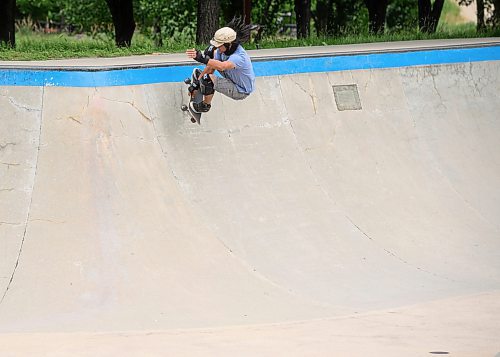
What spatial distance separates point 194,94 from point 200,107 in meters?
0.17

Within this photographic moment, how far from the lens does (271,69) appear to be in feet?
42.0

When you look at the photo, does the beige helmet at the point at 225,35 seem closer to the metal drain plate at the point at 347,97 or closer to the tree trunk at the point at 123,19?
the metal drain plate at the point at 347,97

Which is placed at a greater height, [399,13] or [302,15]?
[302,15]

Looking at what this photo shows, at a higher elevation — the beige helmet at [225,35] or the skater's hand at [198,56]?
the beige helmet at [225,35]

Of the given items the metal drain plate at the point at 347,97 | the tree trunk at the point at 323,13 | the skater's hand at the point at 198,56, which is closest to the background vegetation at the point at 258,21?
the tree trunk at the point at 323,13

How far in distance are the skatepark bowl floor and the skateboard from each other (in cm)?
9

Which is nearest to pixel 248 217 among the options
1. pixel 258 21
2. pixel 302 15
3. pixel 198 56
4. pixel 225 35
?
pixel 198 56

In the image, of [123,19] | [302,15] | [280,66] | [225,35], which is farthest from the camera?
[302,15]

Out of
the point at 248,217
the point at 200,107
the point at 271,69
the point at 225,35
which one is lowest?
the point at 248,217

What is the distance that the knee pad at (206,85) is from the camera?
11.2 metres

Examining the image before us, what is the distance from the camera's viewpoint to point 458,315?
9.73 m

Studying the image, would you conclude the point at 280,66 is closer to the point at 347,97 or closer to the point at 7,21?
the point at 347,97

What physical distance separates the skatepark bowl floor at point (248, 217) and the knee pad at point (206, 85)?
47 cm

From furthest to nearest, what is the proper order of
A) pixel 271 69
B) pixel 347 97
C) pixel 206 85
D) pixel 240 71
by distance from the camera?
pixel 347 97 → pixel 271 69 → pixel 206 85 → pixel 240 71
